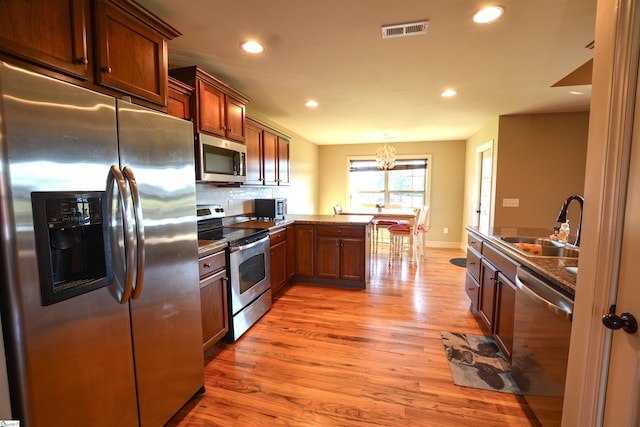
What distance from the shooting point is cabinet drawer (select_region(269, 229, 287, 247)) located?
10.3ft

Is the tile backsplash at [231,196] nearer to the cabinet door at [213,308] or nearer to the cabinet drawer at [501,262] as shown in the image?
the cabinet door at [213,308]

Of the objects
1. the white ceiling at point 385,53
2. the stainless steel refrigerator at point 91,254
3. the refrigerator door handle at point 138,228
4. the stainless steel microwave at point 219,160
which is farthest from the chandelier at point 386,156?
the refrigerator door handle at point 138,228

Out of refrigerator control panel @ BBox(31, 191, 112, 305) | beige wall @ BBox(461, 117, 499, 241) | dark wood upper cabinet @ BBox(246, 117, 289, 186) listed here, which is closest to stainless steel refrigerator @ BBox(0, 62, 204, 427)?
refrigerator control panel @ BBox(31, 191, 112, 305)

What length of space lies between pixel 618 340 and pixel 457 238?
596 centimetres

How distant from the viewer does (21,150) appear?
91cm

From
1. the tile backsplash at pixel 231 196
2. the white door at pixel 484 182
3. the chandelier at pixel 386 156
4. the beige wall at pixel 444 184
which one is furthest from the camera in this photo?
the beige wall at pixel 444 184

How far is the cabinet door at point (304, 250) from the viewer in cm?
373

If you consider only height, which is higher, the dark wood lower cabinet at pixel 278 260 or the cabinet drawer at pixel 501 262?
the cabinet drawer at pixel 501 262

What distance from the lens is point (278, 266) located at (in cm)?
336

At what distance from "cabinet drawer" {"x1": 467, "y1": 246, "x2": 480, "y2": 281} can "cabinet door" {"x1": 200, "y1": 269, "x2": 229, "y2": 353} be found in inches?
92.1

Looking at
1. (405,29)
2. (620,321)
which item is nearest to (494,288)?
(620,321)

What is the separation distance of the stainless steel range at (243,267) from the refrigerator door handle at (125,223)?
3.45 ft

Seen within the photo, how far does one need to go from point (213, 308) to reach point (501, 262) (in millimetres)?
2215

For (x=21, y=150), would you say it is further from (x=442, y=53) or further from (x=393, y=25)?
(x=442, y=53)
